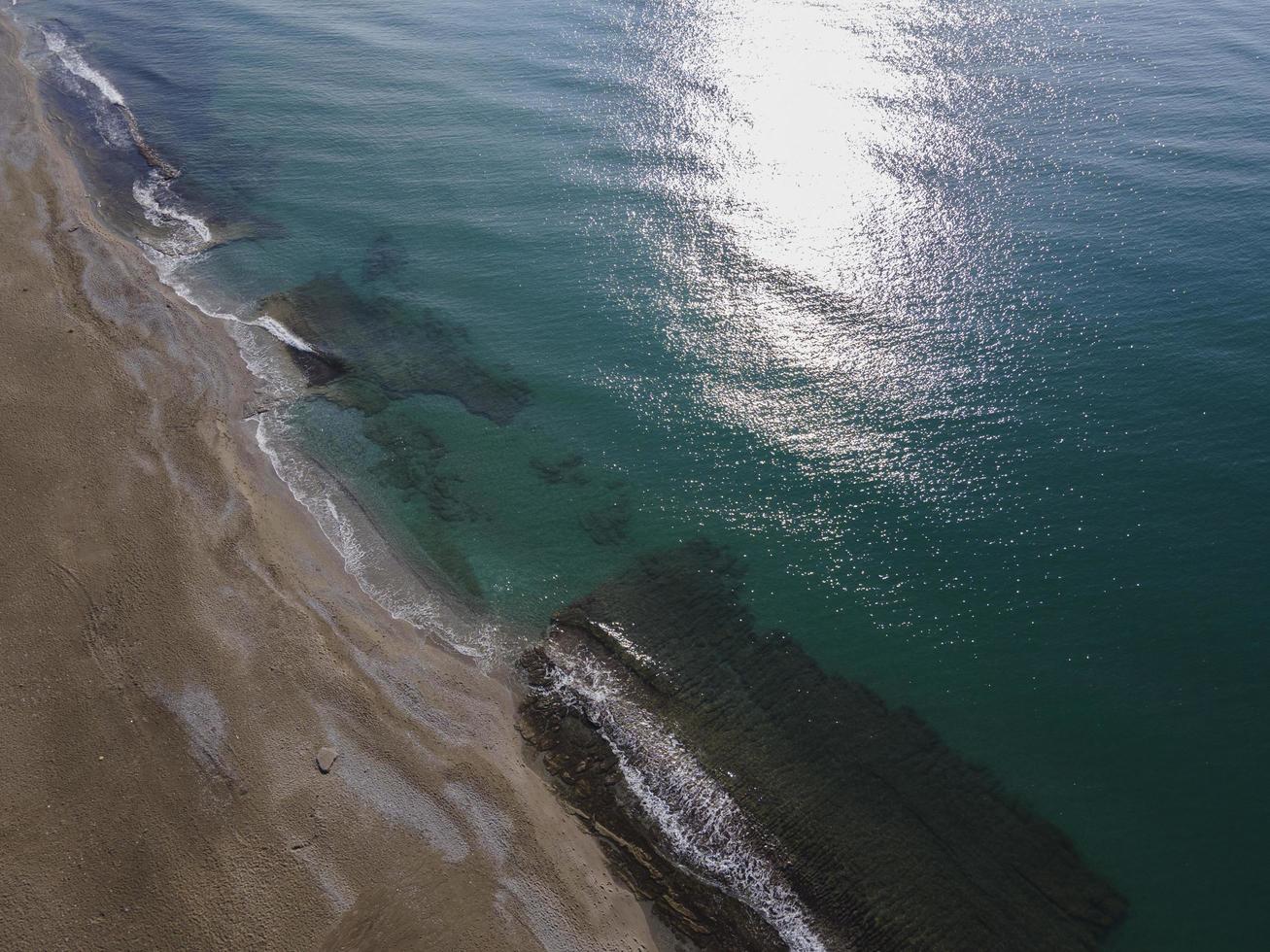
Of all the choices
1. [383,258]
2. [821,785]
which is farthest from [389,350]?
[821,785]

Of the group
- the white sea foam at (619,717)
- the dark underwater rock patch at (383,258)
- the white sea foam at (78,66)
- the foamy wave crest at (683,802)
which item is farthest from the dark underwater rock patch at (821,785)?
the white sea foam at (78,66)

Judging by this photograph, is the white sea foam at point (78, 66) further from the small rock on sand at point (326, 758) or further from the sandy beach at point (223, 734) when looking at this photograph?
the small rock on sand at point (326, 758)

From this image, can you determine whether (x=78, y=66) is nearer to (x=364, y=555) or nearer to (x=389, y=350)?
(x=389, y=350)

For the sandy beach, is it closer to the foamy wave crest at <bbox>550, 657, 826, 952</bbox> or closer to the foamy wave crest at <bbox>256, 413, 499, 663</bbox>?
the foamy wave crest at <bbox>256, 413, 499, 663</bbox>

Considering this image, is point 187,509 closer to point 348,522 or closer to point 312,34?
point 348,522

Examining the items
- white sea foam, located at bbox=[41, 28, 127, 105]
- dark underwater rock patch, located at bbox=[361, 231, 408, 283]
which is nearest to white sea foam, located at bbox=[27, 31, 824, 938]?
dark underwater rock patch, located at bbox=[361, 231, 408, 283]

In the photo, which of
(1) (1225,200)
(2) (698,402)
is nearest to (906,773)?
(2) (698,402)
